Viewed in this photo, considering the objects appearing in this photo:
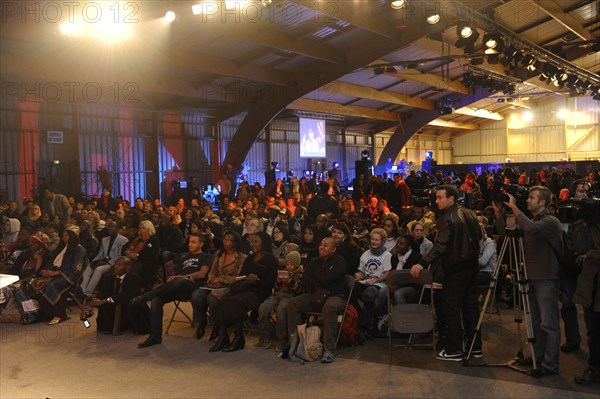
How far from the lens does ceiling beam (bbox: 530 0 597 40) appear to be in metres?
11.5

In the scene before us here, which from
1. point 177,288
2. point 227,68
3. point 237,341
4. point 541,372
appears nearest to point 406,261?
point 541,372

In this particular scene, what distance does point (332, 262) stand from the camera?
17.0ft

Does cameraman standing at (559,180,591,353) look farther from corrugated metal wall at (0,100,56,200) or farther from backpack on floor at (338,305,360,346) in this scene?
corrugated metal wall at (0,100,56,200)

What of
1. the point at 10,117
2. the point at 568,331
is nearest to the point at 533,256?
the point at 568,331

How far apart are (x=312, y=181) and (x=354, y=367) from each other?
13153 mm

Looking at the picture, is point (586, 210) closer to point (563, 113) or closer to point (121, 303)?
point (121, 303)

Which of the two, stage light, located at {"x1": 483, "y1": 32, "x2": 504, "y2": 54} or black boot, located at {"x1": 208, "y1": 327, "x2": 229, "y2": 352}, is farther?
stage light, located at {"x1": 483, "y1": 32, "x2": 504, "y2": 54}

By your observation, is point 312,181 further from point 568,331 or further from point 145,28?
point 568,331

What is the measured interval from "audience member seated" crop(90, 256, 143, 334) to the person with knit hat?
56.1 inches

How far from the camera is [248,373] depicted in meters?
4.52

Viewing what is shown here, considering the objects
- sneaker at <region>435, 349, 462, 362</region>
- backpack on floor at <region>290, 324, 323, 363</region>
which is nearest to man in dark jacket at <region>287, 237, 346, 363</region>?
backpack on floor at <region>290, 324, 323, 363</region>

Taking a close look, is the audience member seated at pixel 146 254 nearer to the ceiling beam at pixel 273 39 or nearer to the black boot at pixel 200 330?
the black boot at pixel 200 330

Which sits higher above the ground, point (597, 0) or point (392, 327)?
point (597, 0)

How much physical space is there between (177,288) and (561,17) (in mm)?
11166
